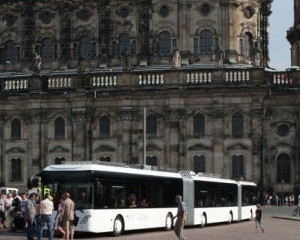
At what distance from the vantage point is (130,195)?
4094cm

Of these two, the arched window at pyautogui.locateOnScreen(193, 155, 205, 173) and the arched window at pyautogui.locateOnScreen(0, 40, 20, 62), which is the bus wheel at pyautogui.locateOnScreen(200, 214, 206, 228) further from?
the arched window at pyautogui.locateOnScreen(0, 40, 20, 62)

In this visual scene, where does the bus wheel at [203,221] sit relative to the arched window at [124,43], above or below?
below

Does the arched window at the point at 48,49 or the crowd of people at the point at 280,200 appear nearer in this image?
the crowd of people at the point at 280,200

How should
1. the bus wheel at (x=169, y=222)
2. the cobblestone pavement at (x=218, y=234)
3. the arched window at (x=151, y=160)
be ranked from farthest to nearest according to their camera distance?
1. the arched window at (x=151, y=160)
2. the bus wheel at (x=169, y=222)
3. the cobblestone pavement at (x=218, y=234)

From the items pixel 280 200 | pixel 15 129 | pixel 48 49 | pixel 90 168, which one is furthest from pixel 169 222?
pixel 48 49

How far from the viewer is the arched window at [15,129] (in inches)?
3172

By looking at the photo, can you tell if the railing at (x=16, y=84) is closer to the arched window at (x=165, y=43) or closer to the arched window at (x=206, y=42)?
the arched window at (x=165, y=43)

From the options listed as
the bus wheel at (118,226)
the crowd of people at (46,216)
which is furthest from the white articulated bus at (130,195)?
the crowd of people at (46,216)

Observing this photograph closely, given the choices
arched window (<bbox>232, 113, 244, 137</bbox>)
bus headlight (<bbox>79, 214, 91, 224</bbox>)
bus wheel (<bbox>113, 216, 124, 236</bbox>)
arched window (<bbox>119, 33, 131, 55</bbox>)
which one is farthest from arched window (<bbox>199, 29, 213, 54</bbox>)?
bus headlight (<bbox>79, 214, 91, 224</bbox>)

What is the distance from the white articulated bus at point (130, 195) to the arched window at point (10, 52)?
40.4 metres

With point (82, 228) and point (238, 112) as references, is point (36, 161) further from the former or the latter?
point (82, 228)

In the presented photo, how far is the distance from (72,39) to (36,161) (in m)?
13.0

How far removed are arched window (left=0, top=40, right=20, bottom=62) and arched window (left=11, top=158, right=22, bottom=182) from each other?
11.2 meters

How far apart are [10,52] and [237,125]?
24213 millimetres
